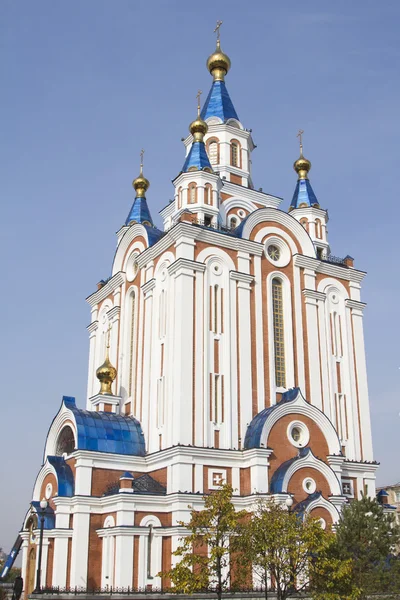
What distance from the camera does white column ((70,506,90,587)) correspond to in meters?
22.1

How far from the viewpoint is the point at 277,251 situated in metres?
29.1

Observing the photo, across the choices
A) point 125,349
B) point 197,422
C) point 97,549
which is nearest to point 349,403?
point 197,422

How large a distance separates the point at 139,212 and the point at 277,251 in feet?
26.9

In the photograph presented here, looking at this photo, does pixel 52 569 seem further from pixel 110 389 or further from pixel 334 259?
pixel 334 259

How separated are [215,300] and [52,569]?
11.1 meters

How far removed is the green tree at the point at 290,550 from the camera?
1697 cm

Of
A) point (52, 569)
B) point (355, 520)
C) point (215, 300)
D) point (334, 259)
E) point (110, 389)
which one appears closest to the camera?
point (355, 520)

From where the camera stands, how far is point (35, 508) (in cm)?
2427

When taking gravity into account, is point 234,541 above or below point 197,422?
below

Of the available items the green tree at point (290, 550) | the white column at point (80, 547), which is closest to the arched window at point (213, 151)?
the white column at point (80, 547)

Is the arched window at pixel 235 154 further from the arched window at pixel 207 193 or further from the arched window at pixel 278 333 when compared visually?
the arched window at pixel 278 333

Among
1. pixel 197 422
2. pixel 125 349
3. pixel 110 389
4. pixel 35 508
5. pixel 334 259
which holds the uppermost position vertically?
pixel 334 259

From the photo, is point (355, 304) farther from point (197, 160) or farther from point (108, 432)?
point (108, 432)

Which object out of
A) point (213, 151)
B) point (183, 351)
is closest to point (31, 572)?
point (183, 351)
